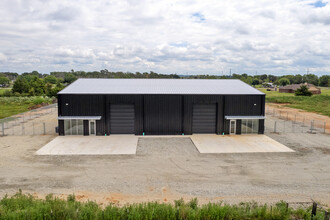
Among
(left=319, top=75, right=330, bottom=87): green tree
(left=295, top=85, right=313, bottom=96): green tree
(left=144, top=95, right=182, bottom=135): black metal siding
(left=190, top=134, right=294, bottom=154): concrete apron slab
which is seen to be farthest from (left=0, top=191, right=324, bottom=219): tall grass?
(left=319, top=75, right=330, bottom=87): green tree

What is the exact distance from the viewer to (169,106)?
28406 mm

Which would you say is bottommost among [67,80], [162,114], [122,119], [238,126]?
[238,126]

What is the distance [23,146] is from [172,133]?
15.0 meters

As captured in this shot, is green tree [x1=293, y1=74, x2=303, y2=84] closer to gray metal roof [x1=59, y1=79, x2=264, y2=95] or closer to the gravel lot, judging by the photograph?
gray metal roof [x1=59, y1=79, x2=264, y2=95]

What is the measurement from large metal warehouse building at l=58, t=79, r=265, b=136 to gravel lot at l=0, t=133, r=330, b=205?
4965 millimetres

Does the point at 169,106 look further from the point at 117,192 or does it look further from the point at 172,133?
the point at 117,192

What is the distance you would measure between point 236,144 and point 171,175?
10.4 m

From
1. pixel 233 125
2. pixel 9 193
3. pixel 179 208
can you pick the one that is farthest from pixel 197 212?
pixel 233 125

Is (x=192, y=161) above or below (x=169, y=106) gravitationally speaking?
below

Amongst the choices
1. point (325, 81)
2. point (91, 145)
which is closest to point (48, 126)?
point (91, 145)

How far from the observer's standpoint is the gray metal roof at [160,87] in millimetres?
28859

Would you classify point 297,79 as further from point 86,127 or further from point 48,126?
point 86,127

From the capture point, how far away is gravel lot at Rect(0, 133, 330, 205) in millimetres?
14273

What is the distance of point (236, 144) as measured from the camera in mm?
24938
